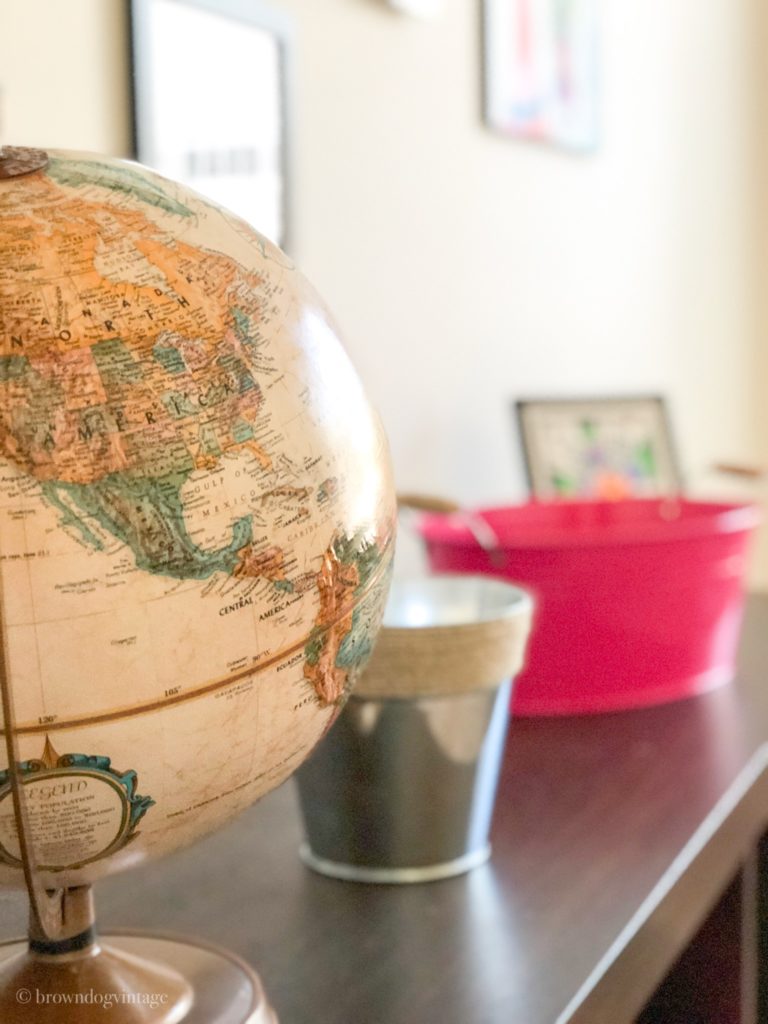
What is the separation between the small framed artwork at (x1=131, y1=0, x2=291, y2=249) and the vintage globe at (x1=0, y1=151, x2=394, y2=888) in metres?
0.63

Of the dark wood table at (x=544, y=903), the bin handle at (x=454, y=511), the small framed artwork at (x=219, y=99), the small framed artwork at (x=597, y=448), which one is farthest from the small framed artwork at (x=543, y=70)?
the dark wood table at (x=544, y=903)

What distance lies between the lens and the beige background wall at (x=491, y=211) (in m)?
1.38

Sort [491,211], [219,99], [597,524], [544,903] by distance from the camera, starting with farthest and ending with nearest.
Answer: [491,211] → [597,524] → [219,99] → [544,903]

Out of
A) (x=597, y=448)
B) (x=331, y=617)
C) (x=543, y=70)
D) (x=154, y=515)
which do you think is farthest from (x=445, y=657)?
(x=543, y=70)

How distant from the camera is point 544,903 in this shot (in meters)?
0.81

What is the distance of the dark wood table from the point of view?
0.70 metres

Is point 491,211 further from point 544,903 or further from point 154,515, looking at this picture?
point 154,515

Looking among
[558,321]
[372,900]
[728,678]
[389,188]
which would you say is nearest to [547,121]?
[558,321]

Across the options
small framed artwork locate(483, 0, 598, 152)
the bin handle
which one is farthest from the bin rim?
small framed artwork locate(483, 0, 598, 152)

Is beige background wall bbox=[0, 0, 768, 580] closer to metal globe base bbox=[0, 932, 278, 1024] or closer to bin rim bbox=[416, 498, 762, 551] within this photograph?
bin rim bbox=[416, 498, 762, 551]

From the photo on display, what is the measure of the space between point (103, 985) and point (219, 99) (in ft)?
2.98

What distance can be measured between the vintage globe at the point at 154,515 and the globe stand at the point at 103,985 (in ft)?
0.21

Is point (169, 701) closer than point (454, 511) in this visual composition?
Yes

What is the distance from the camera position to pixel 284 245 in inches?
52.4
